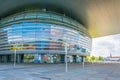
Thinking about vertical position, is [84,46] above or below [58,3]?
below

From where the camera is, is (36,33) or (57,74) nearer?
(57,74)

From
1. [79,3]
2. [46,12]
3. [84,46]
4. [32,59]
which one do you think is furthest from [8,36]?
[84,46]

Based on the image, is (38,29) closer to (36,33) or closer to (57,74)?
(36,33)

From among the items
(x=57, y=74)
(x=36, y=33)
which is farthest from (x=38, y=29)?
(x=57, y=74)

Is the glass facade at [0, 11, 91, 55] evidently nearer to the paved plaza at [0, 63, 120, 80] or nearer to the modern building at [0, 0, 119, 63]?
the modern building at [0, 0, 119, 63]

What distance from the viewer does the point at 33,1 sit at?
48000 mm

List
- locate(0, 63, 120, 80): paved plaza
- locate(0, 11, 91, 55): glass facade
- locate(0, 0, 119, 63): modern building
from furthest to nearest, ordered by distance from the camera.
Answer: locate(0, 11, 91, 55): glass facade < locate(0, 0, 119, 63): modern building < locate(0, 63, 120, 80): paved plaza

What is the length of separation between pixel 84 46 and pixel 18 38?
111ft

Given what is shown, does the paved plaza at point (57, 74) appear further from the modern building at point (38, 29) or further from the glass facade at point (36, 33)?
the glass facade at point (36, 33)

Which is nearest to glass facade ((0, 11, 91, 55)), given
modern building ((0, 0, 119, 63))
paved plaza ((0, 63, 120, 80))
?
modern building ((0, 0, 119, 63))

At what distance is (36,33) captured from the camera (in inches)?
2061

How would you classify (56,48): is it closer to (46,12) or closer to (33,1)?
(46,12)

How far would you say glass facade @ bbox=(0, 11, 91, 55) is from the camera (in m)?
52.1

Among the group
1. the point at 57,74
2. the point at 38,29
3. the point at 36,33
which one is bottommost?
the point at 57,74
